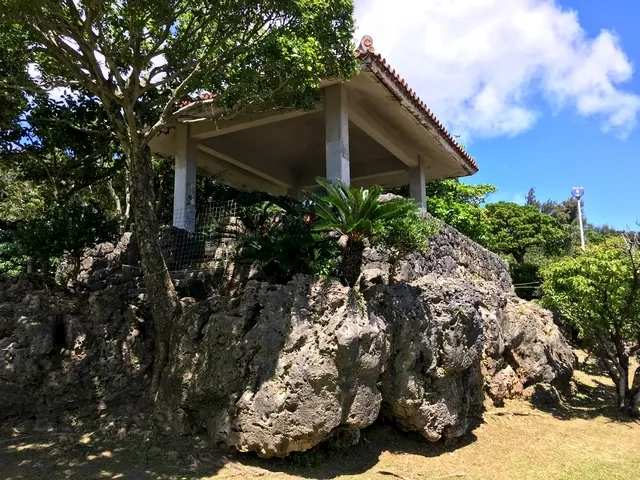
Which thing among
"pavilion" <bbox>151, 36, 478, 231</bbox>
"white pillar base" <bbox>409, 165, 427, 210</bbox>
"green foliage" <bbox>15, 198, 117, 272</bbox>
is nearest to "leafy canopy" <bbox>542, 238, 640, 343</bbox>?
"white pillar base" <bbox>409, 165, 427, 210</bbox>

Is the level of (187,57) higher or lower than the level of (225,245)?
higher

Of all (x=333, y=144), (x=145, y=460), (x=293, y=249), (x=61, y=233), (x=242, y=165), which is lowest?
(x=145, y=460)

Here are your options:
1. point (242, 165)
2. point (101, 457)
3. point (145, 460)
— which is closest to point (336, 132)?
point (242, 165)

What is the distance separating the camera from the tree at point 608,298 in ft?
34.1

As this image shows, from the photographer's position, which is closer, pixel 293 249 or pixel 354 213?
pixel 354 213

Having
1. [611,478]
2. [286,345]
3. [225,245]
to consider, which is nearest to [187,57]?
[225,245]

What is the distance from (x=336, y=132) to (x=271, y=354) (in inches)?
186

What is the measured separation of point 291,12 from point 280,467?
249 inches

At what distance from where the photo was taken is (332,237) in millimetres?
7613

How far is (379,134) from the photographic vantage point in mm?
11250

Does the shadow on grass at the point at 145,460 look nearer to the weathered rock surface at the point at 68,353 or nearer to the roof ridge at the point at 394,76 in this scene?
the weathered rock surface at the point at 68,353

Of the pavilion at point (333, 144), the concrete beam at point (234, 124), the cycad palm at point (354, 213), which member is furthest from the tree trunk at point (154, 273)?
the concrete beam at point (234, 124)

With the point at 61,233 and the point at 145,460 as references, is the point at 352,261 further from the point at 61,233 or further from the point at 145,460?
the point at 61,233

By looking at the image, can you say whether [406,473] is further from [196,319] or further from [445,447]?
[196,319]
